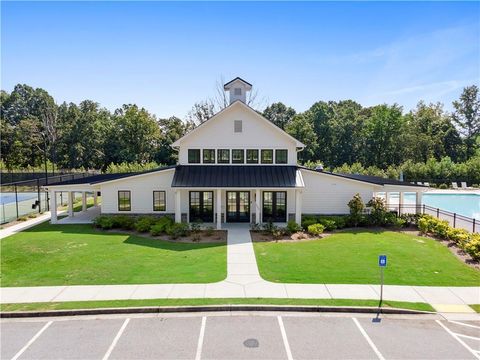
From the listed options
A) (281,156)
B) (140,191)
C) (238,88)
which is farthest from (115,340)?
(238,88)

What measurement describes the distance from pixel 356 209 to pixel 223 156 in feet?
32.9

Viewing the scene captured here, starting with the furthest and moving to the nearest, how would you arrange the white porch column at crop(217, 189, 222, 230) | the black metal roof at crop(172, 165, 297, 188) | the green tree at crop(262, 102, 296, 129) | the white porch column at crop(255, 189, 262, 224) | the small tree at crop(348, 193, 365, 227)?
the green tree at crop(262, 102, 296, 129) → the white porch column at crop(255, 189, 262, 224) → the small tree at crop(348, 193, 365, 227) → the black metal roof at crop(172, 165, 297, 188) → the white porch column at crop(217, 189, 222, 230)

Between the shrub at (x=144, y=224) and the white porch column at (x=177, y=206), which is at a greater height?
the white porch column at (x=177, y=206)

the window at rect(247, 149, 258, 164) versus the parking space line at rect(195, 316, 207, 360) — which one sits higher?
the window at rect(247, 149, 258, 164)

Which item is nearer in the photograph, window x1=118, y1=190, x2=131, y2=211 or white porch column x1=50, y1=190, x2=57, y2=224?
white porch column x1=50, y1=190, x2=57, y2=224

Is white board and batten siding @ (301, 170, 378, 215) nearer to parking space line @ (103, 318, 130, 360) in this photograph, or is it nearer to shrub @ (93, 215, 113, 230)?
shrub @ (93, 215, 113, 230)

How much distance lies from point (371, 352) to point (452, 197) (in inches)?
1471

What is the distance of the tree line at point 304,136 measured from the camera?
58344mm

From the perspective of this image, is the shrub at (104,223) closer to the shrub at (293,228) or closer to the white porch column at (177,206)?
the white porch column at (177,206)

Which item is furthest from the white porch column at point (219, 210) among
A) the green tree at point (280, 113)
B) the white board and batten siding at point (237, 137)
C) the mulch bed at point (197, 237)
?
the green tree at point (280, 113)

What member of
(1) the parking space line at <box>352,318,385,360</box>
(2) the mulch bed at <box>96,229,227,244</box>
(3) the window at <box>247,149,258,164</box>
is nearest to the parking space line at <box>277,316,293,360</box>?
(1) the parking space line at <box>352,318,385,360</box>

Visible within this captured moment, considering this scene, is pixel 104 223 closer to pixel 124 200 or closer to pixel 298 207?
pixel 124 200

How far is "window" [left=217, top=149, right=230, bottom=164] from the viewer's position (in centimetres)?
2519

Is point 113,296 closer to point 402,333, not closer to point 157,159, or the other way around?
point 402,333
